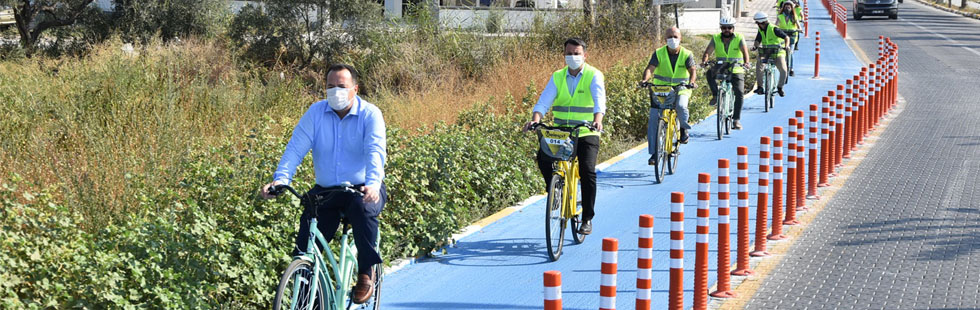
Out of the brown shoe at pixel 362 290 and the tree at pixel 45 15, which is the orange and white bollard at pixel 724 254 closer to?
the brown shoe at pixel 362 290

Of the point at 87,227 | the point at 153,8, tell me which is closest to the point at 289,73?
the point at 153,8

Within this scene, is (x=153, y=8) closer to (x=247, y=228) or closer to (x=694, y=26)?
(x=694, y=26)

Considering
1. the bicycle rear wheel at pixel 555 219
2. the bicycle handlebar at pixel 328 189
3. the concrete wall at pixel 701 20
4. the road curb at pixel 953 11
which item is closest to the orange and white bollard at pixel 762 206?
the bicycle rear wheel at pixel 555 219

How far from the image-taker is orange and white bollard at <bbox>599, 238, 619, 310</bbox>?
17.4 ft

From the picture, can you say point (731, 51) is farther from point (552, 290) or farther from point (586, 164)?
point (552, 290)

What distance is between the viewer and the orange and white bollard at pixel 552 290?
4543 mm

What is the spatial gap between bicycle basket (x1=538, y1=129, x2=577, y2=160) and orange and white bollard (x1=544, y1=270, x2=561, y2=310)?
13.6 ft

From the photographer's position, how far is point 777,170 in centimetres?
948

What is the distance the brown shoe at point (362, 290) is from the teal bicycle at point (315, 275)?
5 centimetres

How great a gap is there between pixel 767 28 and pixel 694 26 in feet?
72.5

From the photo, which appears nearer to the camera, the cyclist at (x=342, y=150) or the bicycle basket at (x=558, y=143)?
the cyclist at (x=342, y=150)

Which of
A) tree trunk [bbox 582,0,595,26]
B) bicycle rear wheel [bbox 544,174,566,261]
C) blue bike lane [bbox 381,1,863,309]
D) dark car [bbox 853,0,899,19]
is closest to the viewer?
blue bike lane [bbox 381,1,863,309]

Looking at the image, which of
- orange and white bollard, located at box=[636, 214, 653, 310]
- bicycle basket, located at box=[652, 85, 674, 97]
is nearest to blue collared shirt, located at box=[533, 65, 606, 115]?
orange and white bollard, located at box=[636, 214, 653, 310]

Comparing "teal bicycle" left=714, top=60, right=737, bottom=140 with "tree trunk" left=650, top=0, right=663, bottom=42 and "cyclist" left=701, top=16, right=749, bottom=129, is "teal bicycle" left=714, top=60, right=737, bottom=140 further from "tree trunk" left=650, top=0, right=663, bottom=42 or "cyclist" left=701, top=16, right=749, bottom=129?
"tree trunk" left=650, top=0, right=663, bottom=42
